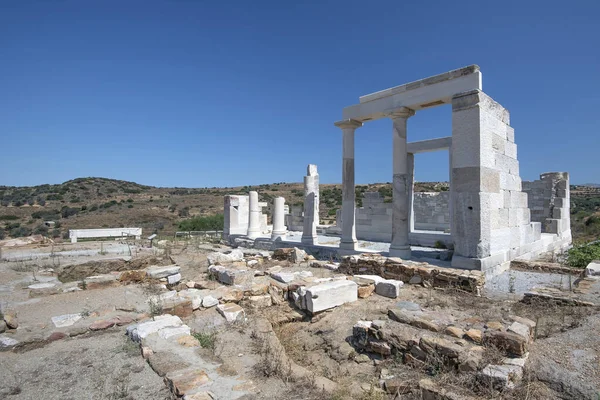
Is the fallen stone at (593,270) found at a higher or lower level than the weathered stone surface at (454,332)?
higher

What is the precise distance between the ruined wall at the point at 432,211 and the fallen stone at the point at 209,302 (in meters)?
13.3

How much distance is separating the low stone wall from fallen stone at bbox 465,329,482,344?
9.00ft

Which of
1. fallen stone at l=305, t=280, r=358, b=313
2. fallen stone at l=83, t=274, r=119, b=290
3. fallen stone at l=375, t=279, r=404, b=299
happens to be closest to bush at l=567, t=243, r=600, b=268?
fallen stone at l=375, t=279, r=404, b=299

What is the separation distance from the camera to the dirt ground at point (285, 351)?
3602mm

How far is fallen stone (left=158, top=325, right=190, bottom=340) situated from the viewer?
4.87 metres

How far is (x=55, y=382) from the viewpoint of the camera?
12.8 feet

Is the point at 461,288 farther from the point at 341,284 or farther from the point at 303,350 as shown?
the point at 303,350

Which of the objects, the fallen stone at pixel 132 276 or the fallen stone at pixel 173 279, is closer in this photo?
the fallen stone at pixel 132 276

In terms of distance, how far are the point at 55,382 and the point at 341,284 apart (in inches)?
180

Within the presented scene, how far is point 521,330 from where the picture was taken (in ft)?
13.7

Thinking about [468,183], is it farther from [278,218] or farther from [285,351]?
[278,218]

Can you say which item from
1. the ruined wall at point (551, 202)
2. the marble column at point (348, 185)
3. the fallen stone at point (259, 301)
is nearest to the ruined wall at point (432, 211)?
the ruined wall at point (551, 202)

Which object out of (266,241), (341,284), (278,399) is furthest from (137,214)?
(278,399)

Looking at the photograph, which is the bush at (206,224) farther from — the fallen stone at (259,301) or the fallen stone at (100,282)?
the fallen stone at (259,301)
